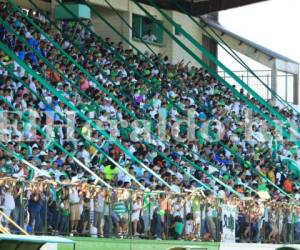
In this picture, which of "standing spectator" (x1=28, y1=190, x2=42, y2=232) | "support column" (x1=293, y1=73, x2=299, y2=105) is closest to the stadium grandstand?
"standing spectator" (x1=28, y1=190, x2=42, y2=232)

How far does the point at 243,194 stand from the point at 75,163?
6022 mm

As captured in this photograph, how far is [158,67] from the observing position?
41.8 meters

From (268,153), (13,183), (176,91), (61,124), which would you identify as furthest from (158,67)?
(13,183)

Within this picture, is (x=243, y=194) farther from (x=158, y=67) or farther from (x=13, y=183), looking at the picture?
(x=13, y=183)

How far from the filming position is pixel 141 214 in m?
27.7

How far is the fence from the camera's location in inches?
987

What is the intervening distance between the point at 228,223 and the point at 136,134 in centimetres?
565

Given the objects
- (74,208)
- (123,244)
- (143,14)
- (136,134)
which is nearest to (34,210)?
(74,208)

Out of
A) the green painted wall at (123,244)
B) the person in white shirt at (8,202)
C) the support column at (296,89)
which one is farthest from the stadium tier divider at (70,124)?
the support column at (296,89)

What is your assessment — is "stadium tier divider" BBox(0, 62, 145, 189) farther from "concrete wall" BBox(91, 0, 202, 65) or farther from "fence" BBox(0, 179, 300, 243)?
"concrete wall" BBox(91, 0, 202, 65)

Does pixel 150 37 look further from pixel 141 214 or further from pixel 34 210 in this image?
pixel 34 210

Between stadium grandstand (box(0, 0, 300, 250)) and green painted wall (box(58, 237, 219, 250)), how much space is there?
4cm

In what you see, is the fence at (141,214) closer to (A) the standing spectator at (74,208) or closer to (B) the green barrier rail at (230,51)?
(A) the standing spectator at (74,208)

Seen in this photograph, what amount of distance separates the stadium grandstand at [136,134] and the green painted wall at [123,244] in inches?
1.5
